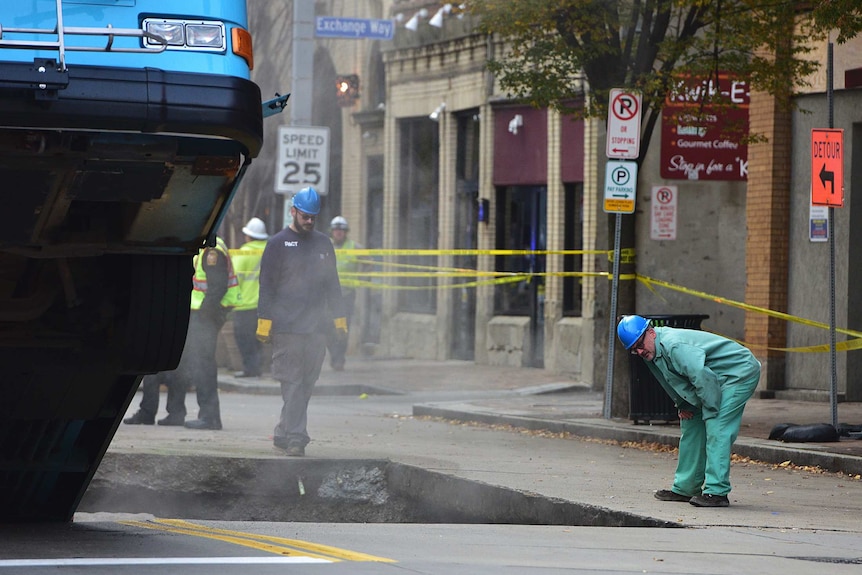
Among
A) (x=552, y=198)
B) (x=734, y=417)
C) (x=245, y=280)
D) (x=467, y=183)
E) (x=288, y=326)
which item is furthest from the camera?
(x=467, y=183)

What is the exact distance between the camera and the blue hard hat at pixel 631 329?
29.9 feet

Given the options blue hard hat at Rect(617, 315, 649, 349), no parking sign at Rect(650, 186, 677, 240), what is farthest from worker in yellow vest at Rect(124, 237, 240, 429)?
no parking sign at Rect(650, 186, 677, 240)

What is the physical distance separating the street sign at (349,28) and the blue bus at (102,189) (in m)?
10.8

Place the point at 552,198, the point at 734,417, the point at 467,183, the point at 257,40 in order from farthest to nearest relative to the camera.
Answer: the point at 257,40
the point at 467,183
the point at 552,198
the point at 734,417

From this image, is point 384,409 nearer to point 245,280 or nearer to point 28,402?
point 245,280

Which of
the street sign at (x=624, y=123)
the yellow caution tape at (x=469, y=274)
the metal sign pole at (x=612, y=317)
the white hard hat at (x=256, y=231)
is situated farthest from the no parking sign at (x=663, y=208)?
the white hard hat at (x=256, y=231)

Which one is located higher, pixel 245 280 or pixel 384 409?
pixel 245 280

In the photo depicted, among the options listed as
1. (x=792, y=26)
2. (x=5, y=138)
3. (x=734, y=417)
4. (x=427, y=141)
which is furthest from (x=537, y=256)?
(x=5, y=138)

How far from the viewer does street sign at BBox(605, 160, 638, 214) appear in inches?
552

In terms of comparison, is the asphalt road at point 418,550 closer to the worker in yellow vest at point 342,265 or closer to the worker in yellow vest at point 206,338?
the worker in yellow vest at point 206,338

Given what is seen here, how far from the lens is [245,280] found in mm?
20141

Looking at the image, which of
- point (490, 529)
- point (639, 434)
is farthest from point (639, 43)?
point (490, 529)

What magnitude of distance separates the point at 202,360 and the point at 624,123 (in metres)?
4.26

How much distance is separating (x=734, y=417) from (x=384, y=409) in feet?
27.6
